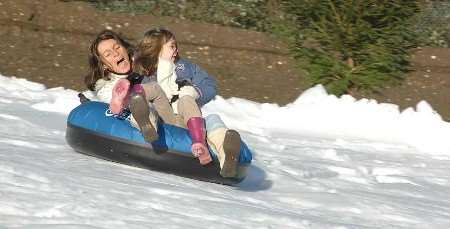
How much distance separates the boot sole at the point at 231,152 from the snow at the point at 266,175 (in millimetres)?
151

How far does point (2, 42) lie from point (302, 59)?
3.52 metres

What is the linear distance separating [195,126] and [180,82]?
0.44 metres

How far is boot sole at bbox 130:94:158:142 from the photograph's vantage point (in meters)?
6.39

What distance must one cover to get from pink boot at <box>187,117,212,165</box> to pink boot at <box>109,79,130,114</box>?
445 mm

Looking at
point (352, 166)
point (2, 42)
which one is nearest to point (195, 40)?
point (2, 42)

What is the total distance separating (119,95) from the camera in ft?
21.8

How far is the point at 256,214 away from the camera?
5910mm

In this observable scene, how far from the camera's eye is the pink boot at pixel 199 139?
6.60 m

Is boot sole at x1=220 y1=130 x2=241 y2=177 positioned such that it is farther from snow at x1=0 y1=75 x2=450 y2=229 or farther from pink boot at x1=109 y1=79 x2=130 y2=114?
pink boot at x1=109 y1=79 x2=130 y2=114

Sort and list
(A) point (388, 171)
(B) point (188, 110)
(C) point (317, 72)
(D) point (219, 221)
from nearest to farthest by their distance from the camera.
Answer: (D) point (219, 221)
(B) point (188, 110)
(A) point (388, 171)
(C) point (317, 72)

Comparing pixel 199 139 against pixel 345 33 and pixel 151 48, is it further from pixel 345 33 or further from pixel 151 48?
pixel 345 33

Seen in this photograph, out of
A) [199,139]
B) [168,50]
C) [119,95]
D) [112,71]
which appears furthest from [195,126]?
[112,71]

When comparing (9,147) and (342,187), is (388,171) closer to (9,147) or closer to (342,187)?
(342,187)

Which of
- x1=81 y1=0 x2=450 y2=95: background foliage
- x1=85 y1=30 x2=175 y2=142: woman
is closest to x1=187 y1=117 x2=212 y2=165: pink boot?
x1=85 y1=30 x2=175 y2=142: woman
